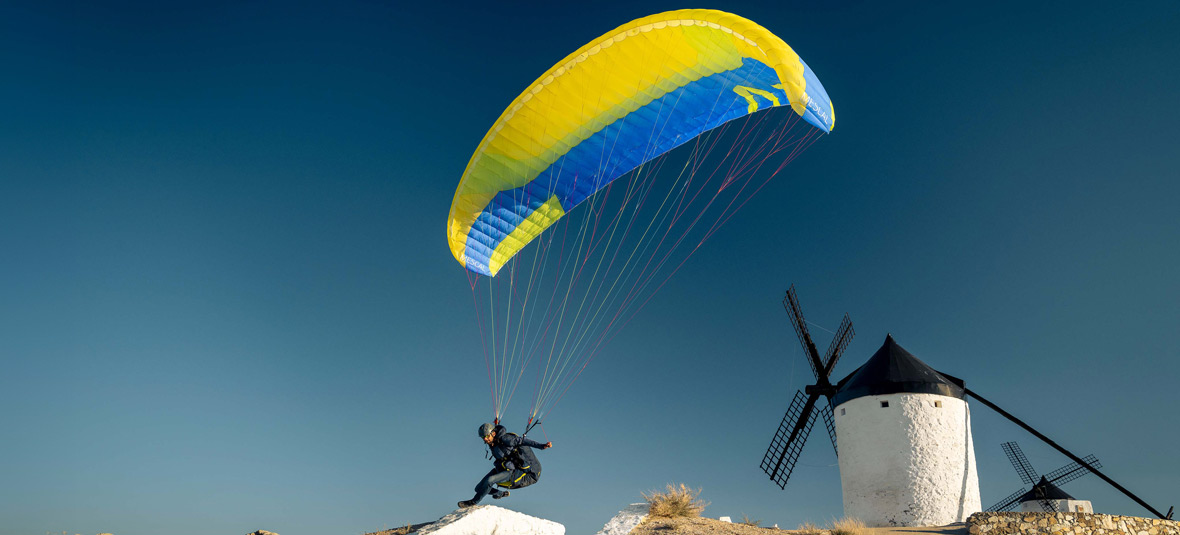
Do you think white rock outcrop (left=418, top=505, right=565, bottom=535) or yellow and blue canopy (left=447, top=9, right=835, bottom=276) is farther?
yellow and blue canopy (left=447, top=9, right=835, bottom=276)

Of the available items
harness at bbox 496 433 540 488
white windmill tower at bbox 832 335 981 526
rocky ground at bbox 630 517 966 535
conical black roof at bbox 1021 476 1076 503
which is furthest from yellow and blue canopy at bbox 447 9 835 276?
conical black roof at bbox 1021 476 1076 503

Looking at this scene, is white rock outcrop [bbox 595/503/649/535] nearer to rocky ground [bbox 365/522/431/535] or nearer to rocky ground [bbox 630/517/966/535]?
rocky ground [bbox 630/517/966/535]

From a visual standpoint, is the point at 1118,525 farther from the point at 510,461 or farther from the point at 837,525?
the point at 510,461

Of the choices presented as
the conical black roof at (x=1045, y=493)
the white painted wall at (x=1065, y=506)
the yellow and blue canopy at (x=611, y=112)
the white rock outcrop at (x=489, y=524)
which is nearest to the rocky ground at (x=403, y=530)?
the white rock outcrop at (x=489, y=524)

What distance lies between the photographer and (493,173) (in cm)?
1165

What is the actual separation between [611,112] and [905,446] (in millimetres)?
8445

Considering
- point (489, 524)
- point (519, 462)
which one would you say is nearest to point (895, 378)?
point (519, 462)

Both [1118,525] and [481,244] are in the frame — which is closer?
[1118,525]

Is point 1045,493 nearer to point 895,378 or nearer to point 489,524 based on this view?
point 895,378

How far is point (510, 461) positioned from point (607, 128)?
5516 mm

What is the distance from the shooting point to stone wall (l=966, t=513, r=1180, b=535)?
10.9 meters

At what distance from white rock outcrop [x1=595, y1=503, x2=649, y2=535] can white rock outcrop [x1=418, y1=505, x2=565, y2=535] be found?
0.71 metres

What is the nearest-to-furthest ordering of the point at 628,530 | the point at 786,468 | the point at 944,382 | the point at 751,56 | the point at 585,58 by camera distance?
the point at 628,530, the point at 751,56, the point at 585,58, the point at 944,382, the point at 786,468

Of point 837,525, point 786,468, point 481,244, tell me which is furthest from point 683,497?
point 786,468
